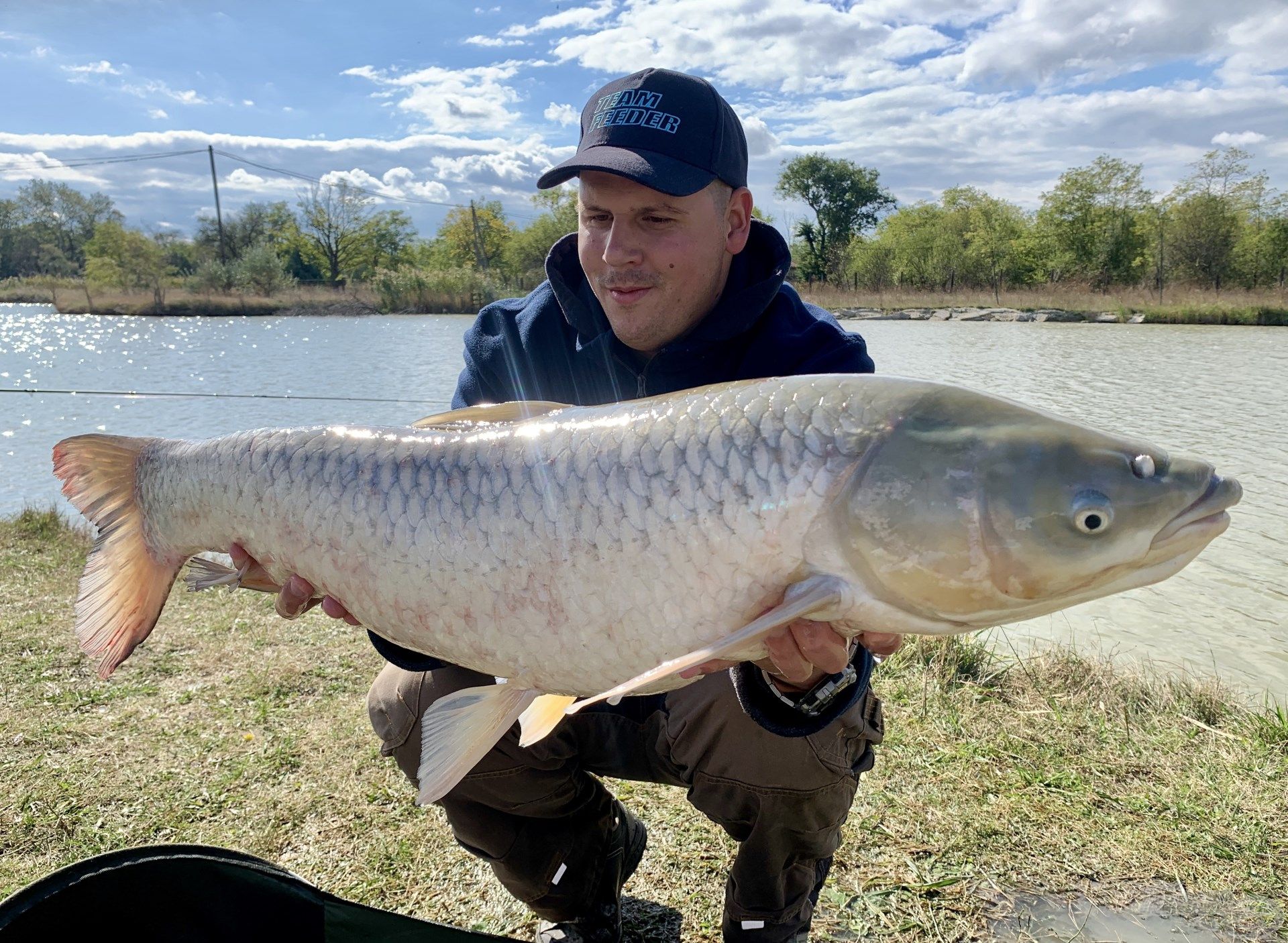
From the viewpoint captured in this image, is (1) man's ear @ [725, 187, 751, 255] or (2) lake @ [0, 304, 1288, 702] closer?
(1) man's ear @ [725, 187, 751, 255]

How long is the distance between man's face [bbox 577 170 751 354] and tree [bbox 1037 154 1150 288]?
119 ft

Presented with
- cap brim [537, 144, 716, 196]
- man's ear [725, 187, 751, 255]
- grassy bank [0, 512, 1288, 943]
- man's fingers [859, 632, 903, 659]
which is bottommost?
grassy bank [0, 512, 1288, 943]

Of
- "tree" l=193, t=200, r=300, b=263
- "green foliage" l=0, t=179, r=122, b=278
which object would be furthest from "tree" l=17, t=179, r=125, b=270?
"tree" l=193, t=200, r=300, b=263

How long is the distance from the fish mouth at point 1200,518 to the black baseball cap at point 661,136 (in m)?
1.05

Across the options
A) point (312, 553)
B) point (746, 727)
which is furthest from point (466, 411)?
point (746, 727)

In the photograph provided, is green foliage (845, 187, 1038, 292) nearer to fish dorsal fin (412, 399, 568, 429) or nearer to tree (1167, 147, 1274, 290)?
tree (1167, 147, 1274, 290)

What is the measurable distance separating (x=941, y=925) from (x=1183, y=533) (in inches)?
35.6

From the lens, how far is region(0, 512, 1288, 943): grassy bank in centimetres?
170

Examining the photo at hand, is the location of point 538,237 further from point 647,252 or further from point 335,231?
point 647,252

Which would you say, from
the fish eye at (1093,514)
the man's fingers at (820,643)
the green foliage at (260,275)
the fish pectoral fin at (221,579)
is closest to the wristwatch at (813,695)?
the man's fingers at (820,643)

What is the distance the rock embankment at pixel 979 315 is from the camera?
23.7 meters

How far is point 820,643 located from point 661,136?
3.52 feet

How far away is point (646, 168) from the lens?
170cm

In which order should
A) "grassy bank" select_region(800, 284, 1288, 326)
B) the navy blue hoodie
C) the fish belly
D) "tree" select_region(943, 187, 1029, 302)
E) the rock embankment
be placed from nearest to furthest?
the fish belly
the navy blue hoodie
"grassy bank" select_region(800, 284, 1288, 326)
the rock embankment
"tree" select_region(943, 187, 1029, 302)
